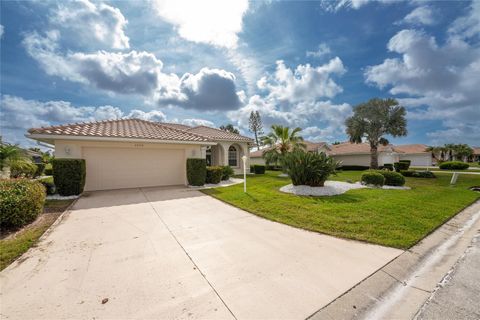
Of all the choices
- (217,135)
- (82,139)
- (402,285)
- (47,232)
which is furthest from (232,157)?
(402,285)

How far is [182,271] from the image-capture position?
312cm

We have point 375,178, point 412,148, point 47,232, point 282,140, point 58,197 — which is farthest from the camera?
point 412,148

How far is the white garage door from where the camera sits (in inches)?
406

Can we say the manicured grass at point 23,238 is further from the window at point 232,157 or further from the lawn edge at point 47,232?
the window at point 232,157

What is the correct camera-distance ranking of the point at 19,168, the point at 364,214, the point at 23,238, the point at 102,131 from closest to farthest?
1. the point at 23,238
2. the point at 364,214
3. the point at 102,131
4. the point at 19,168

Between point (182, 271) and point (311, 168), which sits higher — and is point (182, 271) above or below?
below

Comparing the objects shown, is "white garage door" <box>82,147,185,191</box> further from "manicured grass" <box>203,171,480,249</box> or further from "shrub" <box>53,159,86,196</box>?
"manicured grass" <box>203,171,480,249</box>

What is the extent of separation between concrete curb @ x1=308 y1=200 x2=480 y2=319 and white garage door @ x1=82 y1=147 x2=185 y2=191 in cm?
1104

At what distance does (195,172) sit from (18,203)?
7.29 meters

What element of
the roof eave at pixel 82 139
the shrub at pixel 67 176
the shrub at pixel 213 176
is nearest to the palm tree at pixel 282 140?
the shrub at pixel 213 176

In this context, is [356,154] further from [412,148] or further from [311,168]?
[311,168]

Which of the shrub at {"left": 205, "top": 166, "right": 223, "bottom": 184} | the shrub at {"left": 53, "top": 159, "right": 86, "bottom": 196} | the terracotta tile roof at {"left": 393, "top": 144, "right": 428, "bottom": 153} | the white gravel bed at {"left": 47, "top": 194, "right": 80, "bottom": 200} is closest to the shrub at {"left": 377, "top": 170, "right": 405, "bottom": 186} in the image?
the shrub at {"left": 205, "top": 166, "right": 223, "bottom": 184}

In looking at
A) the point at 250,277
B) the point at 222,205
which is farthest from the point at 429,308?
the point at 222,205

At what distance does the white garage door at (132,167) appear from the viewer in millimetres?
10323
